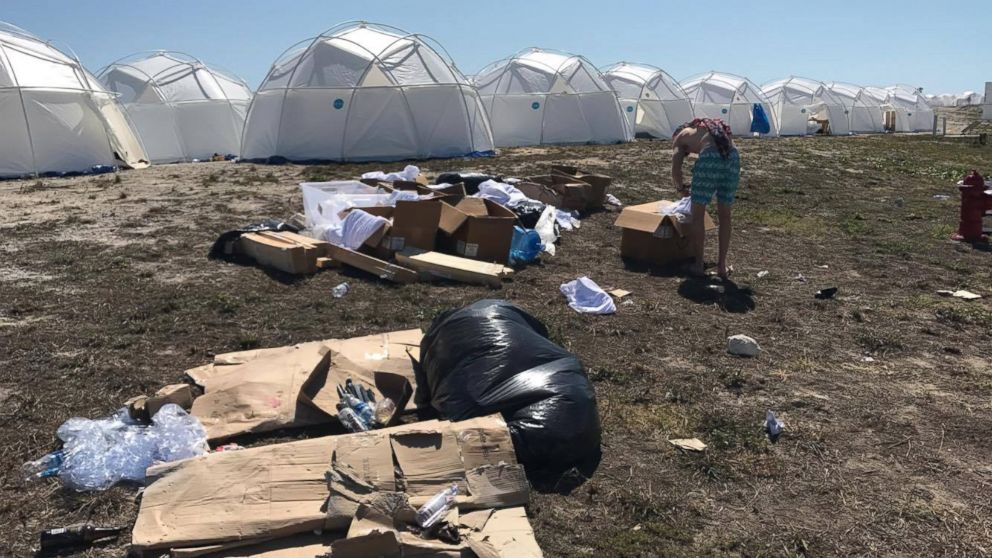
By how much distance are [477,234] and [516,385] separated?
4178 mm

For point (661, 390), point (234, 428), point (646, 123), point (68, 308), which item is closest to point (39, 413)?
point (234, 428)

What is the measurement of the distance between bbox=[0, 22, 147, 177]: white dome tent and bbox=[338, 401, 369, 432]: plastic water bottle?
17456 mm

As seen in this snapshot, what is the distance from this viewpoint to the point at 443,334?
4445 mm

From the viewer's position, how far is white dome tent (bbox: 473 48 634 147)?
28.9 meters

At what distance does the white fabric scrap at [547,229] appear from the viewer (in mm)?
8703

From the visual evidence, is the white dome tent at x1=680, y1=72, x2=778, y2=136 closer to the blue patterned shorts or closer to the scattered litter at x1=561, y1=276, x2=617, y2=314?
the blue patterned shorts

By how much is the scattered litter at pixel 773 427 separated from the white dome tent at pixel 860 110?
4745cm

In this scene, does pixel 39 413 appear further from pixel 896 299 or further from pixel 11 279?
pixel 896 299

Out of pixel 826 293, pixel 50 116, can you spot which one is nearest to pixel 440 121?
pixel 50 116

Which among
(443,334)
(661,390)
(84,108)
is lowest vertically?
(661,390)

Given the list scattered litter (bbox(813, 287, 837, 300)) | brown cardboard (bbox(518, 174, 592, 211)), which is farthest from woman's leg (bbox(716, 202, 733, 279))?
brown cardboard (bbox(518, 174, 592, 211))

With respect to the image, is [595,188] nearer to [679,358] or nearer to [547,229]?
[547,229]

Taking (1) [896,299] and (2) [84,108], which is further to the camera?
(2) [84,108]

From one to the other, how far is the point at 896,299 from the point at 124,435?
655cm
